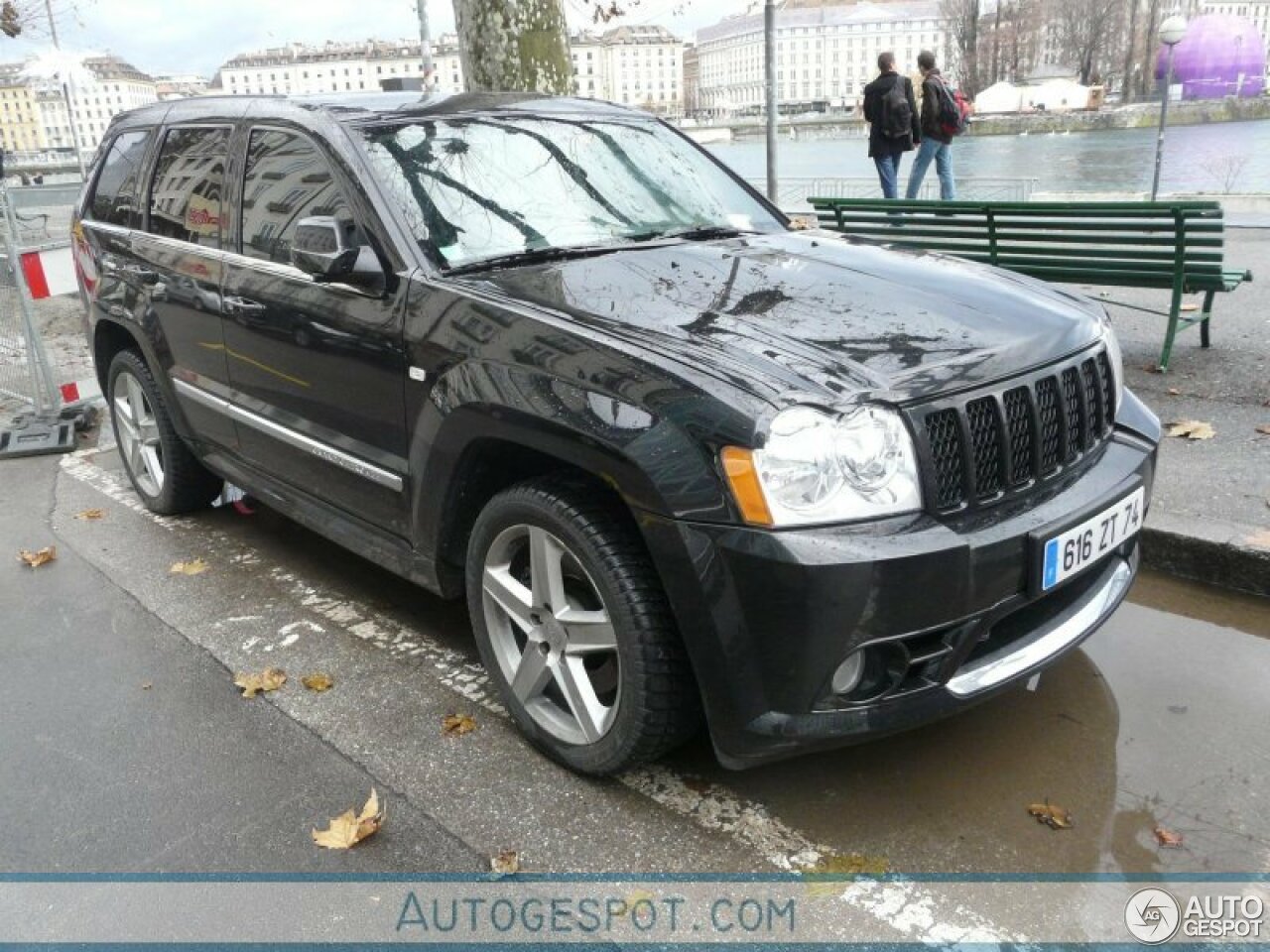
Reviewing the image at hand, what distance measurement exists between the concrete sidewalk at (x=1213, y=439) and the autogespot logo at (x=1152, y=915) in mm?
1837

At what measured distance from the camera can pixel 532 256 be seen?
3.23 metres

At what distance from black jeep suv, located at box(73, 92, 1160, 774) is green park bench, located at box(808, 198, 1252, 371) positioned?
2.44m

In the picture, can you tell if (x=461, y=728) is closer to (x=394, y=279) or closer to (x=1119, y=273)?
(x=394, y=279)

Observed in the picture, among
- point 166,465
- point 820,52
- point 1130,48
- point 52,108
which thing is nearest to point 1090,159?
point 1130,48

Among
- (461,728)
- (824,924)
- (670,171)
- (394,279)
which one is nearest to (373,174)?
(394,279)

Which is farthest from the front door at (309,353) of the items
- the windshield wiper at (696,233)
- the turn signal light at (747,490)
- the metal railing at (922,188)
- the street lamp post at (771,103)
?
the metal railing at (922,188)

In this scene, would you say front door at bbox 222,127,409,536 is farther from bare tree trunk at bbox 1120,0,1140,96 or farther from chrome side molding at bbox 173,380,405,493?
bare tree trunk at bbox 1120,0,1140,96

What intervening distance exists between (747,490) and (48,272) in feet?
23.3

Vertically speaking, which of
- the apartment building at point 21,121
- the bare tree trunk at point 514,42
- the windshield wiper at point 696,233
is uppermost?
the apartment building at point 21,121

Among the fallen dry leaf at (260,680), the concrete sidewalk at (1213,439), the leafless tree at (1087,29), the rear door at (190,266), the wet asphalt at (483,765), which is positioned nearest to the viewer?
the wet asphalt at (483,765)

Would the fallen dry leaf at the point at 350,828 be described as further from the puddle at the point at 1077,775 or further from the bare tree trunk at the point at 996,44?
the bare tree trunk at the point at 996,44

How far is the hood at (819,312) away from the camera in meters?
2.40

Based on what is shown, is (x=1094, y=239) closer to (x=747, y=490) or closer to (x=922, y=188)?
(x=747, y=490)

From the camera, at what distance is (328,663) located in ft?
11.9
